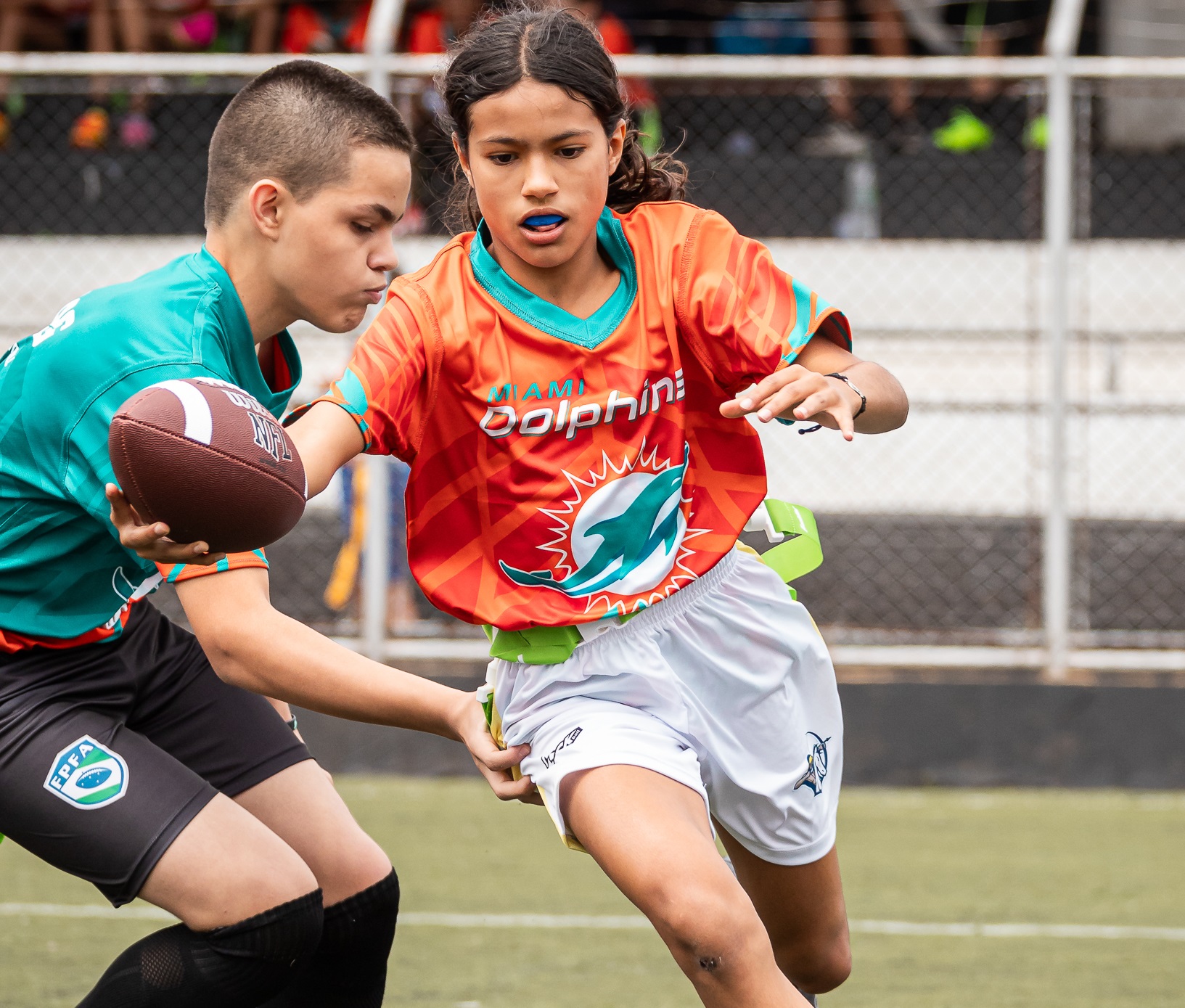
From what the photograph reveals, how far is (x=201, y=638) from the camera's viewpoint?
2406 mm

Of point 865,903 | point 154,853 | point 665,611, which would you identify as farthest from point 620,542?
point 865,903

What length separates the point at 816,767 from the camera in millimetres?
2789

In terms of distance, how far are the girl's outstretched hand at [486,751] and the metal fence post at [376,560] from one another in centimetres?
367

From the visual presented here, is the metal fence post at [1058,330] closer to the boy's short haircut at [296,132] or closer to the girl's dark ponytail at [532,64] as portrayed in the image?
the girl's dark ponytail at [532,64]

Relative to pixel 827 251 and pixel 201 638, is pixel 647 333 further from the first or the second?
pixel 827 251

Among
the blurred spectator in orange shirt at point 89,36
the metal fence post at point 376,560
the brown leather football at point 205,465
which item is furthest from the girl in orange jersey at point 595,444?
the blurred spectator in orange shirt at point 89,36

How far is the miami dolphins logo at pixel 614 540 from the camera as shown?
2604 mm

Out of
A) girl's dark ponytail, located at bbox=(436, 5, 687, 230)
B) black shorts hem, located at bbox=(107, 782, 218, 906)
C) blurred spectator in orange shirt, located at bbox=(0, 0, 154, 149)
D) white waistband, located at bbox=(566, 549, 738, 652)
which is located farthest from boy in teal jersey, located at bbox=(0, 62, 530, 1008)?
blurred spectator in orange shirt, located at bbox=(0, 0, 154, 149)

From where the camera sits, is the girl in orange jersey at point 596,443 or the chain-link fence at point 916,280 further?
the chain-link fence at point 916,280

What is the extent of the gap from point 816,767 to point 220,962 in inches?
42.1

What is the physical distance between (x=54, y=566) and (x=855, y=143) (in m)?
7.44

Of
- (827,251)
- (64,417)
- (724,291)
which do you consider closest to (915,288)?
(827,251)

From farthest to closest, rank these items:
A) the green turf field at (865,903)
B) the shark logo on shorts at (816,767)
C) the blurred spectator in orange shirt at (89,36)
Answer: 1. the blurred spectator in orange shirt at (89,36)
2. the green turf field at (865,903)
3. the shark logo on shorts at (816,767)

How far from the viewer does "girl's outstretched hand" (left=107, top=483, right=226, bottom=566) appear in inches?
86.9
